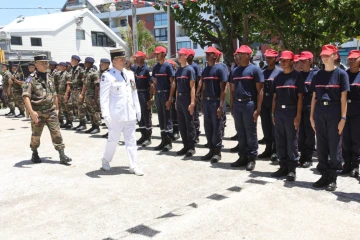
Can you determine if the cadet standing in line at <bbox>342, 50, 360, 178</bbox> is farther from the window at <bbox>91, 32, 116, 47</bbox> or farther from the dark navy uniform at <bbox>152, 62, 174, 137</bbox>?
the window at <bbox>91, 32, 116, 47</bbox>

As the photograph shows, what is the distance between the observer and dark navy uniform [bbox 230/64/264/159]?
6.09 m

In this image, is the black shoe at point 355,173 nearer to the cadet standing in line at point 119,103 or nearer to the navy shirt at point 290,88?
the navy shirt at point 290,88

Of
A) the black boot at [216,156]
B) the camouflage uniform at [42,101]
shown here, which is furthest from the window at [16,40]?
the black boot at [216,156]

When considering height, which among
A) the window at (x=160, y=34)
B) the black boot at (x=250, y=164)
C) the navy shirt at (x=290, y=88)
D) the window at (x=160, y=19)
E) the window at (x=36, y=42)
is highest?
the window at (x=160, y=19)

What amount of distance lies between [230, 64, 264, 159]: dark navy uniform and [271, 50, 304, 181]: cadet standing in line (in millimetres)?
466

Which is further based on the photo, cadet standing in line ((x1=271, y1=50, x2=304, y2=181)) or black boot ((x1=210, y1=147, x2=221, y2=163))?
black boot ((x1=210, y1=147, x2=221, y2=163))

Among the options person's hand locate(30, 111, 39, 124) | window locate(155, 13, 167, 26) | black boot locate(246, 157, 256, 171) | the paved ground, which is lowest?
the paved ground

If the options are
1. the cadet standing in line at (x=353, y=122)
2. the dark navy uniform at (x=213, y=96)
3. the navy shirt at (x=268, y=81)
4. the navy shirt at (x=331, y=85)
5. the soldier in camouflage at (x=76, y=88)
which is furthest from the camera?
the soldier in camouflage at (x=76, y=88)

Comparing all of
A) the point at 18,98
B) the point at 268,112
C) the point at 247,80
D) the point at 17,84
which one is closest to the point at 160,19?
the point at 18,98

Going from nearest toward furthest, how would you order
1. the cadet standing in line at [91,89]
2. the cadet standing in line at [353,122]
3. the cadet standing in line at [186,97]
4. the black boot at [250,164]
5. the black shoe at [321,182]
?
the black shoe at [321,182]
the cadet standing in line at [353,122]
the black boot at [250,164]
the cadet standing in line at [186,97]
the cadet standing in line at [91,89]

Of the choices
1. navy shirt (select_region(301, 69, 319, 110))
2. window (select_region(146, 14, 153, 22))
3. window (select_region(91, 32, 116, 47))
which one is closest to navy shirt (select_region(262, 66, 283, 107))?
navy shirt (select_region(301, 69, 319, 110))

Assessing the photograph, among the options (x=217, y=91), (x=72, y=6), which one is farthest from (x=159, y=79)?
(x=72, y=6)

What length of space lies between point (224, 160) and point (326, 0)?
6.42m

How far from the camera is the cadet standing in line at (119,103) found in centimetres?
598
